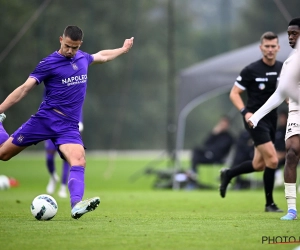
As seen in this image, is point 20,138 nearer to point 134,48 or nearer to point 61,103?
point 61,103

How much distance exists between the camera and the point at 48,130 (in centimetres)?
848

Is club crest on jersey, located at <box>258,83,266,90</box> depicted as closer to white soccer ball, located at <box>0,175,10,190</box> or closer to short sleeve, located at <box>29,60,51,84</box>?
short sleeve, located at <box>29,60,51,84</box>

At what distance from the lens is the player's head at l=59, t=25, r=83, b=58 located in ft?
27.0

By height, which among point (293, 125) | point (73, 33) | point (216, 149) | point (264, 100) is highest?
point (73, 33)

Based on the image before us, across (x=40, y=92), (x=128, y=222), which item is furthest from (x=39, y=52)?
(x=128, y=222)

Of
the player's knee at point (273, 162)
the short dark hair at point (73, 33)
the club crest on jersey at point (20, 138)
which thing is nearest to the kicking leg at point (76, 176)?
the club crest on jersey at point (20, 138)

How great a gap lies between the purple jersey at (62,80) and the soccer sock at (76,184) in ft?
2.13

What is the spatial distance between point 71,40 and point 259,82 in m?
3.43

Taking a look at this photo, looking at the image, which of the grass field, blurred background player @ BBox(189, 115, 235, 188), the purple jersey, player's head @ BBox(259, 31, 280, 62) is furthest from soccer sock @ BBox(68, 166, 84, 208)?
blurred background player @ BBox(189, 115, 235, 188)

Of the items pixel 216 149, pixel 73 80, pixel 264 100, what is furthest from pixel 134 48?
pixel 73 80

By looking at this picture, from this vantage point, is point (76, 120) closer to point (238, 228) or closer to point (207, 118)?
point (238, 228)

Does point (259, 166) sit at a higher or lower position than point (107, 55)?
lower

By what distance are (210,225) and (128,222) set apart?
96cm

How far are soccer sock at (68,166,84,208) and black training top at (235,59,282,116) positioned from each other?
335 centimetres
